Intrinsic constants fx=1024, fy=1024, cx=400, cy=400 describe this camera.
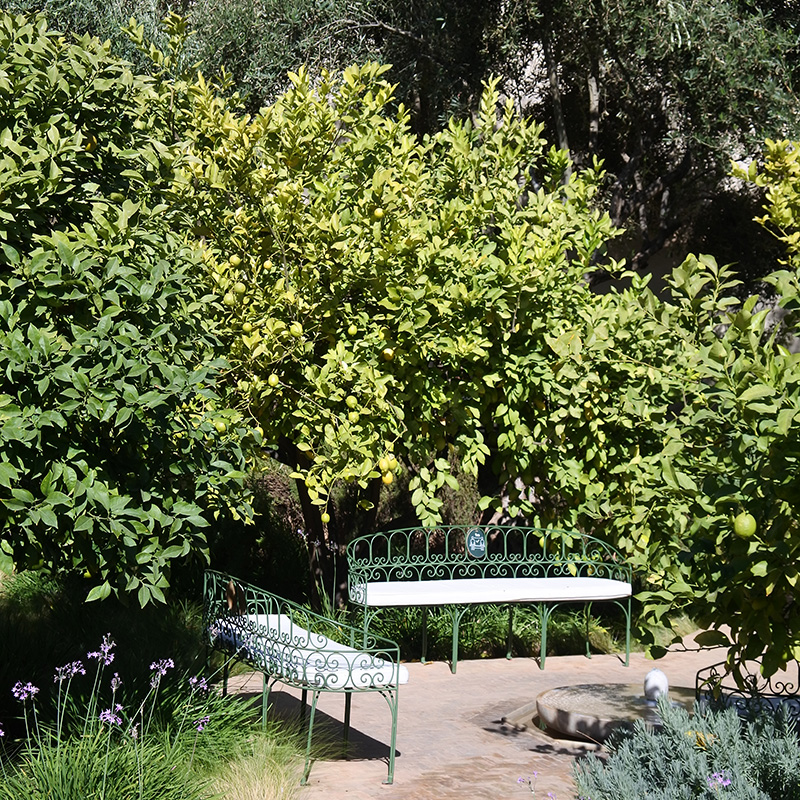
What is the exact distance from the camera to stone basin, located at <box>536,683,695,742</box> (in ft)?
19.5

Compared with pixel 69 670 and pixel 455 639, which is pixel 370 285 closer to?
pixel 455 639

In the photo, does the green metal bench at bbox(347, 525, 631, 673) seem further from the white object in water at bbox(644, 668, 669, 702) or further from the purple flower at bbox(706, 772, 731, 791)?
the purple flower at bbox(706, 772, 731, 791)

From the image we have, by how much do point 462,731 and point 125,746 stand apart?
2480 millimetres

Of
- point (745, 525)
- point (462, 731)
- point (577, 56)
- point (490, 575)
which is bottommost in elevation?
point (462, 731)

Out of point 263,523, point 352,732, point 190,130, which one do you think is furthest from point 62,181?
point 263,523

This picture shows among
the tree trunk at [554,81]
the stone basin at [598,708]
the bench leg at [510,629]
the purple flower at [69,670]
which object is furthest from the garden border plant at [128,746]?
the tree trunk at [554,81]

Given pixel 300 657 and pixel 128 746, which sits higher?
pixel 300 657

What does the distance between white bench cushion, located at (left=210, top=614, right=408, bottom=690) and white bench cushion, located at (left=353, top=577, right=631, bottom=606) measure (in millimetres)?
1694

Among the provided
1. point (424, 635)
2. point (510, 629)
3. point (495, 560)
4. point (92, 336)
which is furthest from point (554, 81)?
point (92, 336)

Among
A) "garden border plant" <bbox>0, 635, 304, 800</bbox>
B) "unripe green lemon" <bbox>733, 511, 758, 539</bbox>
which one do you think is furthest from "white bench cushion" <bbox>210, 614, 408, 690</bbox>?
"unripe green lemon" <bbox>733, 511, 758, 539</bbox>

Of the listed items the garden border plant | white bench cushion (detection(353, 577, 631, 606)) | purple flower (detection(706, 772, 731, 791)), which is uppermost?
white bench cushion (detection(353, 577, 631, 606))

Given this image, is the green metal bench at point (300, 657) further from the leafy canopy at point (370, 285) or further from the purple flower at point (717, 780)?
the purple flower at point (717, 780)

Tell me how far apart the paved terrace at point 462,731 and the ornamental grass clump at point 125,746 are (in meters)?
0.57

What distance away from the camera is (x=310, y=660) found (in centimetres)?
570
